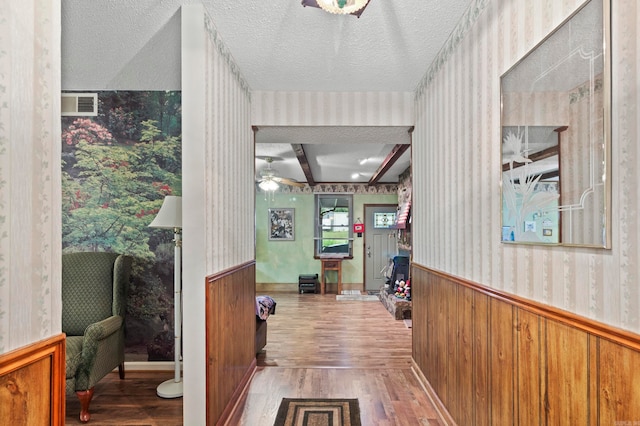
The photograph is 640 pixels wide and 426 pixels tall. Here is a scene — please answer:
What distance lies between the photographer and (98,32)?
231cm

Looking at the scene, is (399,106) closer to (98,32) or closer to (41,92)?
(98,32)

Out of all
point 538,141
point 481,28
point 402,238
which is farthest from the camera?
point 402,238

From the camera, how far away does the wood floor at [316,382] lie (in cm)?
262

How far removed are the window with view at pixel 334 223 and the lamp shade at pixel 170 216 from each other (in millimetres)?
5806

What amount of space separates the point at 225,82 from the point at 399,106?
5.65 feet

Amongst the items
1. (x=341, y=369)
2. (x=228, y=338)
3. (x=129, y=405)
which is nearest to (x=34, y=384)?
(x=228, y=338)

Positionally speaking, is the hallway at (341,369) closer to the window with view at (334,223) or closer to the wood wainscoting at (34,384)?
the wood wainscoting at (34,384)

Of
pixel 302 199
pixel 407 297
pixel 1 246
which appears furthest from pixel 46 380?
pixel 302 199

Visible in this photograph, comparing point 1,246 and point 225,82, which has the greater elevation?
point 225,82

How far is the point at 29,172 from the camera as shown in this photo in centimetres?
99

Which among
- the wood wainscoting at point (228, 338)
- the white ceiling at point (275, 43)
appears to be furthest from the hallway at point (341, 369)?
the white ceiling at point (275, 43)

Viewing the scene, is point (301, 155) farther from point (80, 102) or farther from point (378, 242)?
point (378, 242)

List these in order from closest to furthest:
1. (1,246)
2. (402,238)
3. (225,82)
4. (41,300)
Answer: (1,246)
(41,300)
(225,82)
(402,238)

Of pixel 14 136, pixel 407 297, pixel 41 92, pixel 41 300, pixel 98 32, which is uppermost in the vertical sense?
pixel 98 32
